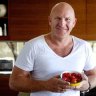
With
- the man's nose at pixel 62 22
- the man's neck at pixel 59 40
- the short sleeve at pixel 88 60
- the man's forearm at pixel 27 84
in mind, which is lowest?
the man's forearm at pixel 27 84

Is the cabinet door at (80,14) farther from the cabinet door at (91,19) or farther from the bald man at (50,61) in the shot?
the bald man at (50,61)

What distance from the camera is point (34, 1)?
357 cm

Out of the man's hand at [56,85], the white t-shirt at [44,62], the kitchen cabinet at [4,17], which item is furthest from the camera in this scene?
the kitchen cabinet at [4,17]

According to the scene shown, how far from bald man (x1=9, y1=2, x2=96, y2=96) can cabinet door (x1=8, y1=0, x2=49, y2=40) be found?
196cm

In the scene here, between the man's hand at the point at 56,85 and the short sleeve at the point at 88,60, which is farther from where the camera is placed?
the short sleeve at the point at 88,60

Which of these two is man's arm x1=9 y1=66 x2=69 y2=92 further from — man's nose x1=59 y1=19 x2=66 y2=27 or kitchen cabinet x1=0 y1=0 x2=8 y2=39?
kitchen cabinet x1=0 y1=0 x2=8 y2=39

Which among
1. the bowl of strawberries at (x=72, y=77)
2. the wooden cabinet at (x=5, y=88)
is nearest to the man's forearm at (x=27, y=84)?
the bowl of strawberries at (x=72, y=77)

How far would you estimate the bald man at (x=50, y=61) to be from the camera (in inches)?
61.2

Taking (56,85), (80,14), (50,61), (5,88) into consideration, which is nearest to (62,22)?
(50,61)

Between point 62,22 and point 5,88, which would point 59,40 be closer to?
point 62,22

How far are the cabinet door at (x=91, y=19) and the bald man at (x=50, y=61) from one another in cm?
198

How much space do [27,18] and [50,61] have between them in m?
2.09

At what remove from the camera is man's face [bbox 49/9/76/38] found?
1582mm

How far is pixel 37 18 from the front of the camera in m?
3.60
